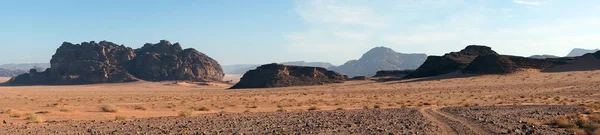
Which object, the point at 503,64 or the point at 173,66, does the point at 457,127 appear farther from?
the point at 173,66

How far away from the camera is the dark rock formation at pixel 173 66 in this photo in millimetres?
149375

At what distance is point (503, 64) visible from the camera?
84000 mm

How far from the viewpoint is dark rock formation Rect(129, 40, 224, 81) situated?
14938 centimetres

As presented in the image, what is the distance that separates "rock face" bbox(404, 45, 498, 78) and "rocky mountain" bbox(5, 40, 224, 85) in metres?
80.2

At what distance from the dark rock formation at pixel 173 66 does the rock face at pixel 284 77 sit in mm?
56823

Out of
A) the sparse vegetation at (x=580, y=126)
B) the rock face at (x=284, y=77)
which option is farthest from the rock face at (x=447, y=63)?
the sparse vegetation at (x=580, y=126)

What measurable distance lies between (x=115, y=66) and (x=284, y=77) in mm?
75116

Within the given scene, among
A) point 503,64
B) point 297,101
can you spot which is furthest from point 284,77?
point 297,101

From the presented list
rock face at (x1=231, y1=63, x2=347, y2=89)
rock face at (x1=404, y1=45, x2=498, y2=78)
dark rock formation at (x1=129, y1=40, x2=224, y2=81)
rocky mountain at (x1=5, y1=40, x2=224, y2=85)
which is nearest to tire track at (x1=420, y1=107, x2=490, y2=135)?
rock face at (x1=231, y1=63, x2=347, y2=89)

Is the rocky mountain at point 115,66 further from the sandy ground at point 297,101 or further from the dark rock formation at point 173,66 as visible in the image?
the sandy ground at point 297,101

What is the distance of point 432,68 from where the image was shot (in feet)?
323

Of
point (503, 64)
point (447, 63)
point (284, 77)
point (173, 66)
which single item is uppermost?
point (173, 66)

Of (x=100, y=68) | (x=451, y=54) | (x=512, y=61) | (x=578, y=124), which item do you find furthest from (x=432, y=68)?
(x=100, y=68)

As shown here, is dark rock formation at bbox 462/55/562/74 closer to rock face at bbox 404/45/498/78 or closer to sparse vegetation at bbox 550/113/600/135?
rock face at bbox 404/45/498/78
